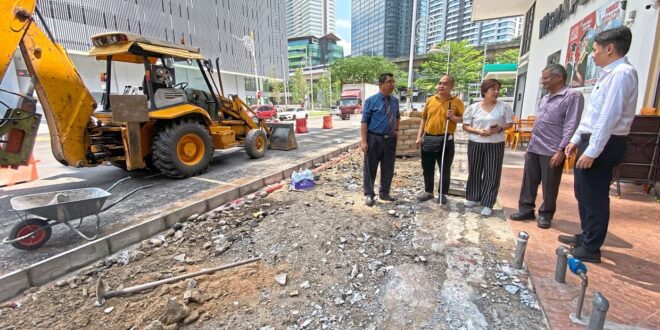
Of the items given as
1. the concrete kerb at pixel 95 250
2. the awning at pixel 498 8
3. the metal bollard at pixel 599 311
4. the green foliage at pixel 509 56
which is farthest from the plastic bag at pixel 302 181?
the green foliage at pixel 509 56

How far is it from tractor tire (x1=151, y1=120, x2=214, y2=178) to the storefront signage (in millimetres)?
9174

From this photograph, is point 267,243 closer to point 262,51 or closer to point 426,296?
point 426,296

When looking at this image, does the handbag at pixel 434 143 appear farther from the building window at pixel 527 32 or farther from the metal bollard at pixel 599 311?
the building window at pixel 527 32

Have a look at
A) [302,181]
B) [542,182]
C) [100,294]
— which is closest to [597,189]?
[542,182]

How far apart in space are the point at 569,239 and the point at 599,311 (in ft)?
5.51

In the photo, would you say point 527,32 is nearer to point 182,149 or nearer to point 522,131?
point 522,131

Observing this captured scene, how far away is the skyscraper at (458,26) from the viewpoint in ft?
72.7

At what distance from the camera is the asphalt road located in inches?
118

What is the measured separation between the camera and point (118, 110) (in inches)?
174

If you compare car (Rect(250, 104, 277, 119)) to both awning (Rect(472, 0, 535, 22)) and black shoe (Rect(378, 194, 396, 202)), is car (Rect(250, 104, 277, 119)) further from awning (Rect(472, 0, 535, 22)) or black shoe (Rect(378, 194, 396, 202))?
black shoe (Rect(378, 194, 396, 202))

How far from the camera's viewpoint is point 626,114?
2391 millimetres

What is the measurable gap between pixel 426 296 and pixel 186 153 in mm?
4901

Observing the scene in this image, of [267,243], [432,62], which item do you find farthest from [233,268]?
[432,62]

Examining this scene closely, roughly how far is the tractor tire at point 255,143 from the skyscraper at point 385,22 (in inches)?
1036
